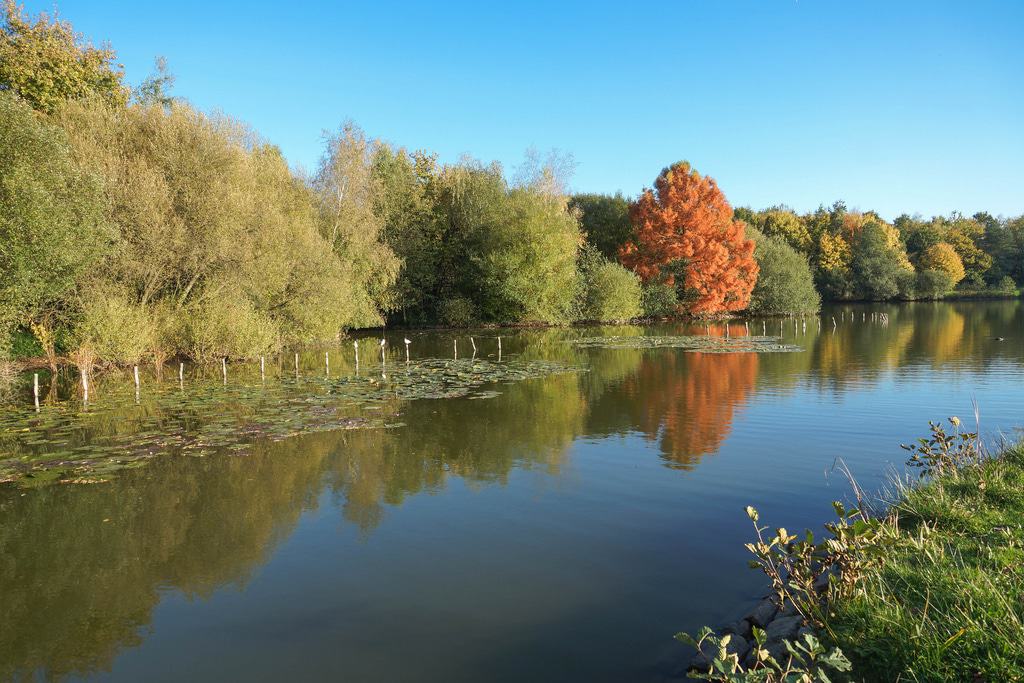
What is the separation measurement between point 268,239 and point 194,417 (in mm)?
14814

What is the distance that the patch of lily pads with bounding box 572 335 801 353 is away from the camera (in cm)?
3356

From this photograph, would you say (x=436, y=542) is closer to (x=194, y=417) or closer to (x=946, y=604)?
(x=946, y=604)

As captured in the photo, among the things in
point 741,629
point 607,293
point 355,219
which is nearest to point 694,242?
point 607,293

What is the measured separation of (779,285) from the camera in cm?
6362

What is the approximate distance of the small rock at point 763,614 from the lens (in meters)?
6.42

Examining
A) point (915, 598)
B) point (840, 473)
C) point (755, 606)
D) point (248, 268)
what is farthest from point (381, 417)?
point (248, 268)

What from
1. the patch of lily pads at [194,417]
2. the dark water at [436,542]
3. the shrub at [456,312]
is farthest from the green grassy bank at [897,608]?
the shrub at [456,312]

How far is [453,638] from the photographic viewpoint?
6.61 metres

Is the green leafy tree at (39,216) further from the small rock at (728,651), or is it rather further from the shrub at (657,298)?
the shrub at (657,298)

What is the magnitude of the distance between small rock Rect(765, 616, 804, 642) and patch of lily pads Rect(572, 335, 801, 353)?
1089 inches

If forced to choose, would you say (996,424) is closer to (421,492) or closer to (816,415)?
(816,415)

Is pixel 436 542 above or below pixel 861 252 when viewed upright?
below

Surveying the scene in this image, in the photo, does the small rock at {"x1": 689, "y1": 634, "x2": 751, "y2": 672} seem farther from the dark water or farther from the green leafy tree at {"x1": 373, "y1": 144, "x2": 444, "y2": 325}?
the green leafy tree at {"x1": 373, "y1": 144, "x2": 444, "y2": 325}

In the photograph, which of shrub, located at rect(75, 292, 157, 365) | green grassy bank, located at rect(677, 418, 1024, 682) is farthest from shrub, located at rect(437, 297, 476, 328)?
green grassy bank, located at rect(677, 418, 1024, 682)
